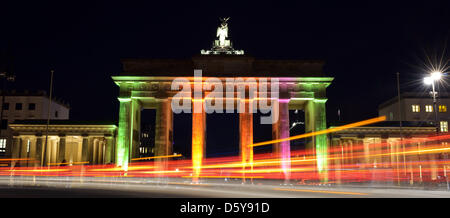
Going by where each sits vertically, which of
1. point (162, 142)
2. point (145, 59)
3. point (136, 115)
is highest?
point (145, 59)

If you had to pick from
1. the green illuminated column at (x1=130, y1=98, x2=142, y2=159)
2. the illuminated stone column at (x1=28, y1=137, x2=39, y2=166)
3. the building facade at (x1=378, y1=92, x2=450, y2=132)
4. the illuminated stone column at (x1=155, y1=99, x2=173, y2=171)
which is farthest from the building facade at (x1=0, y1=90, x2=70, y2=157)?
the building facade at (x1=378, y1=92, x2=450, y2=132)

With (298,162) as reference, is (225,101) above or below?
above

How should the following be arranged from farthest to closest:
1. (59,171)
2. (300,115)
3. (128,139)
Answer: (300,115)
(128,139)
(59,171)

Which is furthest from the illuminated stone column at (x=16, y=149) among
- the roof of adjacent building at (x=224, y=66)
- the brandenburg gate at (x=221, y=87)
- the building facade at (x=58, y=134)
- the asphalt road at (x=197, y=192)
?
the asphalt road at (x=197, y=192)

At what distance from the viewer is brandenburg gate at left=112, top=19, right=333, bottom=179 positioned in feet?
154

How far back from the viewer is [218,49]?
48469mm

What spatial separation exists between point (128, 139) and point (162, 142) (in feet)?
13.3

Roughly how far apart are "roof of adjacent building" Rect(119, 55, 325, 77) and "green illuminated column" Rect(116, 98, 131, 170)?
13.2ft

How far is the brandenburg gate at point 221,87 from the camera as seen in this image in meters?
47.0

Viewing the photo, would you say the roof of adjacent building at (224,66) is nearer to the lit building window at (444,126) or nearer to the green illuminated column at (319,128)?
the green illuminated column at (319,128)

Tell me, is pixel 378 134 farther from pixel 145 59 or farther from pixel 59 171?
pixel 59 171

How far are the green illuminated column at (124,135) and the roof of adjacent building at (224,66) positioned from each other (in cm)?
404

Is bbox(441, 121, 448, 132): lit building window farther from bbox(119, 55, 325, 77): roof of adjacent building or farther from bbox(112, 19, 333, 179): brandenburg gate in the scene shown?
bbox(119, 55, 325, 77): roof of adjacent building
